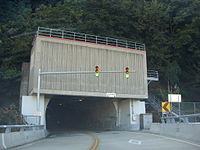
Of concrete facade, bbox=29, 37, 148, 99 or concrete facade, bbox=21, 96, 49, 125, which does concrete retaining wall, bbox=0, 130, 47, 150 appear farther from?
concrete facade, bbox=29, 37, 148, 99

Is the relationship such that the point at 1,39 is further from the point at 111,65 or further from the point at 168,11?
the point at 168,11

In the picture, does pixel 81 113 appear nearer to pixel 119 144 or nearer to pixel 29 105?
pixel 29 105

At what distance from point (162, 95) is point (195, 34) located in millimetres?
14703

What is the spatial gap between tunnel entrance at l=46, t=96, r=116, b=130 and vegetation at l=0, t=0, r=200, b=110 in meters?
10.9

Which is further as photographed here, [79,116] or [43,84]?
[79,116]

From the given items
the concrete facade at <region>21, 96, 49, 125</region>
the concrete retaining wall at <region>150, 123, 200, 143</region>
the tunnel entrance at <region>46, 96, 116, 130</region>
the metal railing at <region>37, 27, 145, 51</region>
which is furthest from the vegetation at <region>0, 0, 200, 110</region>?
the concrete retaining wall at <region>150, 123, 200, 143</region>

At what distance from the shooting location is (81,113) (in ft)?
179

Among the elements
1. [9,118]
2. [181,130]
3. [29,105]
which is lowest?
[181,130]

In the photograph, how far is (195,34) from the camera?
55.8 m

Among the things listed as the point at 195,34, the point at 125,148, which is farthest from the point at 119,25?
the point at 125,148

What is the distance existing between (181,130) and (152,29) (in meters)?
40.4

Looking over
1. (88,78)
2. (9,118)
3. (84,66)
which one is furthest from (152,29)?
(9,118)

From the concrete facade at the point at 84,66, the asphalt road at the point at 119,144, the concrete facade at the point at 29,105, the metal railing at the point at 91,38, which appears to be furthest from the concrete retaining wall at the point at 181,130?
the metal railing at the point at 91,38

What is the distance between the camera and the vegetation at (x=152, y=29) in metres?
54.0
